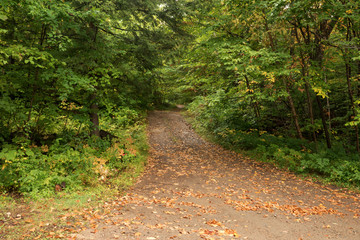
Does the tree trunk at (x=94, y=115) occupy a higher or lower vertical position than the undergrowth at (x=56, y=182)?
higher

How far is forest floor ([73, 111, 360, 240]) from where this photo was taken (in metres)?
4.94

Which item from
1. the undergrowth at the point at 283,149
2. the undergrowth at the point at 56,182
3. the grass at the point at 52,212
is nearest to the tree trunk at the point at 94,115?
the undergrowth at the point at 56,182

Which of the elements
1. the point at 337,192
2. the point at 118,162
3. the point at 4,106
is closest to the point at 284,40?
the point at 337,192

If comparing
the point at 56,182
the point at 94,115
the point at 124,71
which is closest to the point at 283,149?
the point at 124,71

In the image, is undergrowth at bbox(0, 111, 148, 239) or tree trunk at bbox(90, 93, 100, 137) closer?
undergrowth at bbox(0, 111, 148, 239)

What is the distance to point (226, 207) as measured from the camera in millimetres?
6438

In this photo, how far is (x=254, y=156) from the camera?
38.6 ft

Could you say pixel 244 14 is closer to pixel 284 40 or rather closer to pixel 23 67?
pixel 284 40

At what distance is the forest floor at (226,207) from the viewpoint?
16.2 feet

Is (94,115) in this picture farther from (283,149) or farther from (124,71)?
(283,149)

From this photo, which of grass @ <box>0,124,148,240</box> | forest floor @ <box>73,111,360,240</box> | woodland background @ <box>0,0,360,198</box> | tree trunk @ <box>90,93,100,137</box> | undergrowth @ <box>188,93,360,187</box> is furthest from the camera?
tree trunk @ <box>90,93,100,137</box>

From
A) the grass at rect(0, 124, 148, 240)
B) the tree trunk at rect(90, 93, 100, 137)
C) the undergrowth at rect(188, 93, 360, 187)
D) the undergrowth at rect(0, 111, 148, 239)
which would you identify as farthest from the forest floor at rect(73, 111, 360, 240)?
the tree trunk at rect(90, 93, 100, 137)

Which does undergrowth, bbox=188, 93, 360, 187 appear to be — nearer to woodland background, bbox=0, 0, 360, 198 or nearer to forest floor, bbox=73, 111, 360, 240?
woodland background, bbox=0, 0, 360, 198

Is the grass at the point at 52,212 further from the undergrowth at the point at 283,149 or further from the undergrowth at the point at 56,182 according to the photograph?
the undergrowth at the point at 283,149
